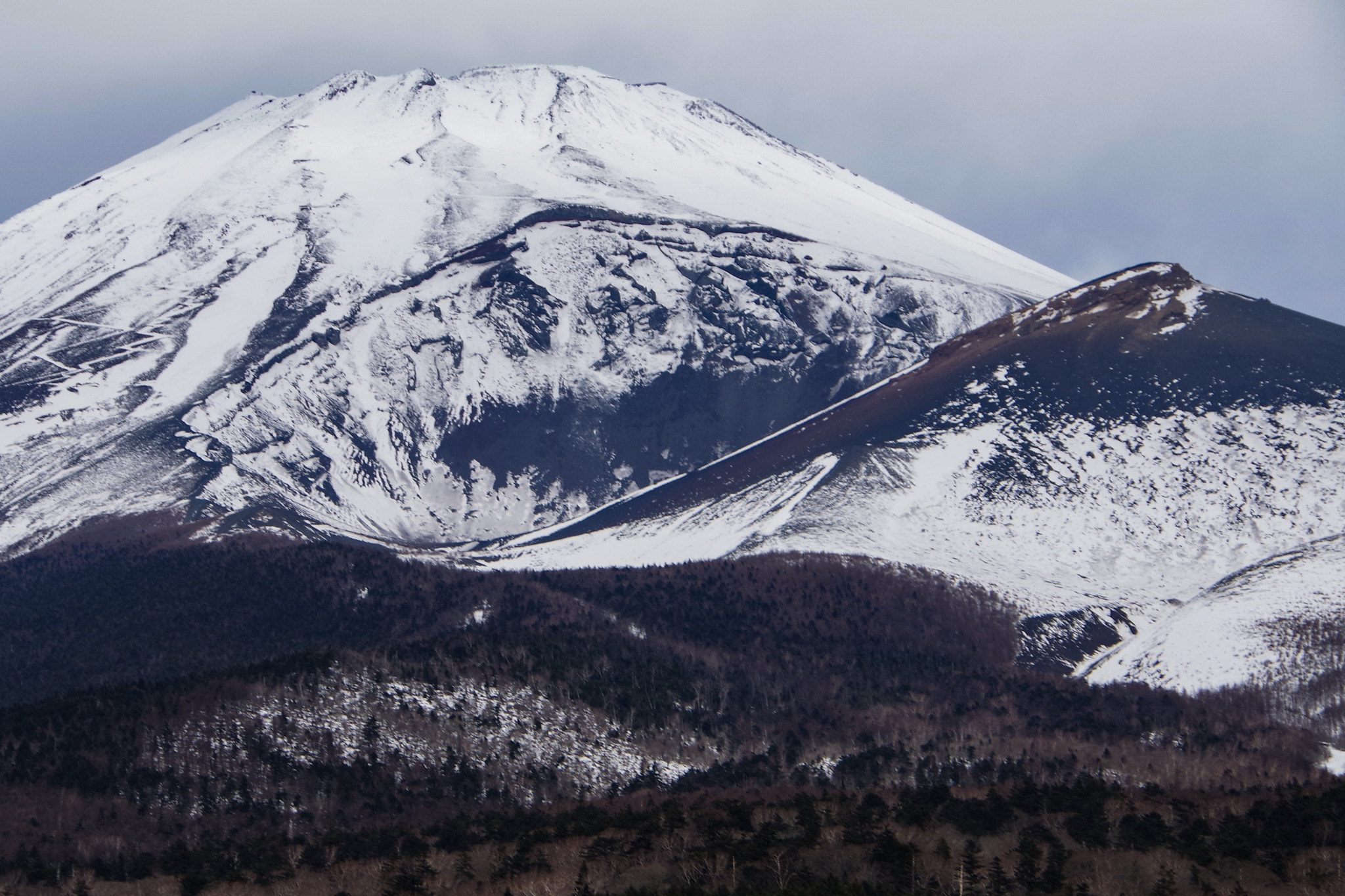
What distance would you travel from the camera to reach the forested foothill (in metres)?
105

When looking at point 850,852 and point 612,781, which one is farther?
point 612,781

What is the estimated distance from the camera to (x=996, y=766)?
162m

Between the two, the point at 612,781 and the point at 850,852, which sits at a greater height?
the point at 612,781

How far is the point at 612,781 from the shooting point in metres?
164

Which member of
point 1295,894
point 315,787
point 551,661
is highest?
point 551,661

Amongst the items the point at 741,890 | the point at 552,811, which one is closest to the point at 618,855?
the point at 741,890

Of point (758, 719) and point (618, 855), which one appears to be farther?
point (758, 719)

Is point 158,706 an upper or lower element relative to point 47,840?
upper

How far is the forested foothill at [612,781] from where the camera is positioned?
104562 mm

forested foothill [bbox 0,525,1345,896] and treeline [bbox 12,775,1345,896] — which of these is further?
forested foothill [bbox 0,525,1345,896]

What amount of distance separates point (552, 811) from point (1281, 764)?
65915 mm

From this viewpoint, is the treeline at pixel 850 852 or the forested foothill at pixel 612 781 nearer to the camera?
the treeline at pixel 850 852

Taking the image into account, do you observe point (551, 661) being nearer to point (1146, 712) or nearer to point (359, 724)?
point (359, 724)

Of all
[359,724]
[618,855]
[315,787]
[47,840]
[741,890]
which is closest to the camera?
Answer: [741,890]
